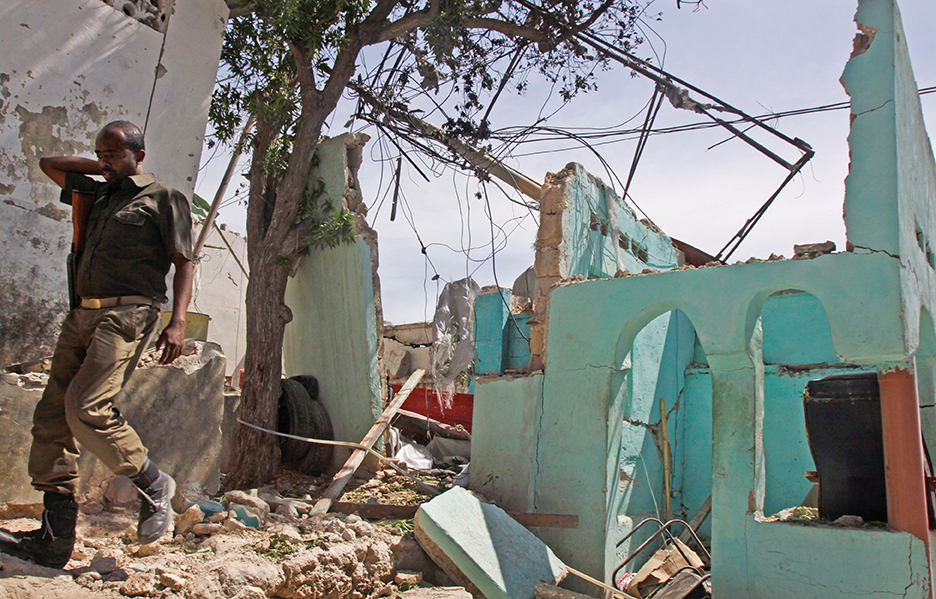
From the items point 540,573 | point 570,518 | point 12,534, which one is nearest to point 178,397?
point 12,534

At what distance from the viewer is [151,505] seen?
2947 millimetres

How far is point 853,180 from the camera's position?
5086 millimetres

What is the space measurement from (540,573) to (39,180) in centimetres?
456

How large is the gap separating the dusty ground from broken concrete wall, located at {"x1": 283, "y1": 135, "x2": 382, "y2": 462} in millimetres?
1925

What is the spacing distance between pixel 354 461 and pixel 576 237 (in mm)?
3661

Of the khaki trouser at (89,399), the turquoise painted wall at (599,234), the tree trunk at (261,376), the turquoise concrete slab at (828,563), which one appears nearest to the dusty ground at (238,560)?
the khaki trouser at (89,399)

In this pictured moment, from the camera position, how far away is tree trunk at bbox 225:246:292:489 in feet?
21.0

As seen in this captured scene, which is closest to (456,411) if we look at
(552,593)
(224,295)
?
(552,593)

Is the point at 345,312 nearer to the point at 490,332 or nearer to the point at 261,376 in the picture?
the point at 261,376

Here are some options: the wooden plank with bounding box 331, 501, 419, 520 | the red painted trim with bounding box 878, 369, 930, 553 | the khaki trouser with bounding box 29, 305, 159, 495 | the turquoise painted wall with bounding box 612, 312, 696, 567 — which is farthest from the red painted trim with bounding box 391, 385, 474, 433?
the khaki trouser with bounding box 29, 305, 159, 495

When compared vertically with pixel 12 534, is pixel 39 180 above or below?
above

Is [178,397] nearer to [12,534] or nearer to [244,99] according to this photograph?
[12,534]

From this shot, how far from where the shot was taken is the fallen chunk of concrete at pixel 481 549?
4.82 metres

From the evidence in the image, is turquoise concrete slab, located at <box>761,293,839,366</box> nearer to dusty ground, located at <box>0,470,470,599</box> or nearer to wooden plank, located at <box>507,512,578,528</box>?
wooden plank, located at <box>507,512,578,528</box>
